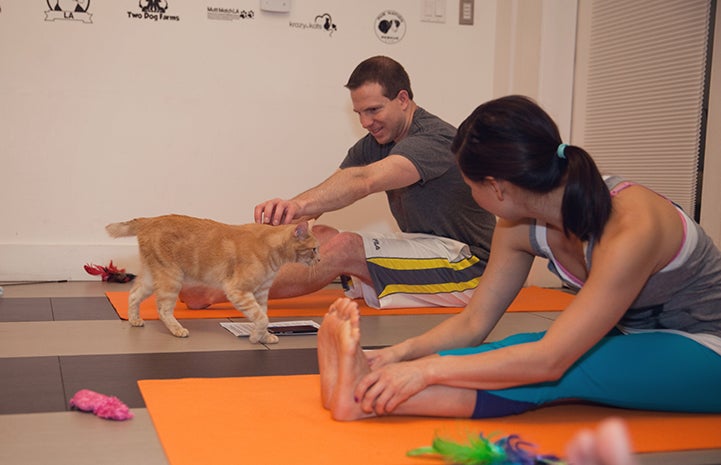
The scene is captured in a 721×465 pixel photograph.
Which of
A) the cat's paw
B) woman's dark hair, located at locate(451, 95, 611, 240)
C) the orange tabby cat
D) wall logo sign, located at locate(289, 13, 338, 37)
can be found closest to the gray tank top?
woman's dark hair, located at locate(451, 95, 611, 240)

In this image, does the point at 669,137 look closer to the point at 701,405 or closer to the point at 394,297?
the point at 394,297

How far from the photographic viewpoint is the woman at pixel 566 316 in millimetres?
1872

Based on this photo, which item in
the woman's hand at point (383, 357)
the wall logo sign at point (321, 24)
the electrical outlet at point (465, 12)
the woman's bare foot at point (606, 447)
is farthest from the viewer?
the electrical outlet at point (465, 12)

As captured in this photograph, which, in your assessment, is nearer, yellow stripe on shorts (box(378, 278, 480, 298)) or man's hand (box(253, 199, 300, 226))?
man's hand (box(253, 199, 300, 226))

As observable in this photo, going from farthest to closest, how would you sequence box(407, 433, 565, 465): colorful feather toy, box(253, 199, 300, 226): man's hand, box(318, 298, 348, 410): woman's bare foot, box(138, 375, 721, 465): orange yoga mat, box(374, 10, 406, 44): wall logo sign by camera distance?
box(374, 10, 406, 44): wall logo sign
box(253, 199, 300, 226): man's hand
box(318, 298, 348, 410): woman's bare foot
box(138, 375, 721, 465): orange yoga mat
box(407, 433, 565, 465): colorful feather toy

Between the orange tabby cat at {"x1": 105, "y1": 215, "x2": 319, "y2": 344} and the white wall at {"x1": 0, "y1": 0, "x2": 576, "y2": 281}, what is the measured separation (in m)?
1.96

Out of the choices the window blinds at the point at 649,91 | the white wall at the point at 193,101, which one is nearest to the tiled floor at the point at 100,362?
the white wall at the point at 193,101

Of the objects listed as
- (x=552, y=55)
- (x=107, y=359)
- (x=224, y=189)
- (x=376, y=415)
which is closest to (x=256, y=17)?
(x=224, y=189)

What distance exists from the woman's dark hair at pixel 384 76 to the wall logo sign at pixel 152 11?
1831 mm

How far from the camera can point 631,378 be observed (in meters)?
2.09

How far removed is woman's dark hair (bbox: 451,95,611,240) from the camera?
1888mm

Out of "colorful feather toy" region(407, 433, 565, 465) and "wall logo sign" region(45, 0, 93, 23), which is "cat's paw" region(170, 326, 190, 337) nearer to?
"colorful feather toy" region(407, 433, 565, 465)

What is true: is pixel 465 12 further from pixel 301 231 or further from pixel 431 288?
pixel 301 231

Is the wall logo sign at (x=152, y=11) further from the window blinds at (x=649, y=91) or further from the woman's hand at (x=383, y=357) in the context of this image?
the woman's hand at (x=383, y=357)
